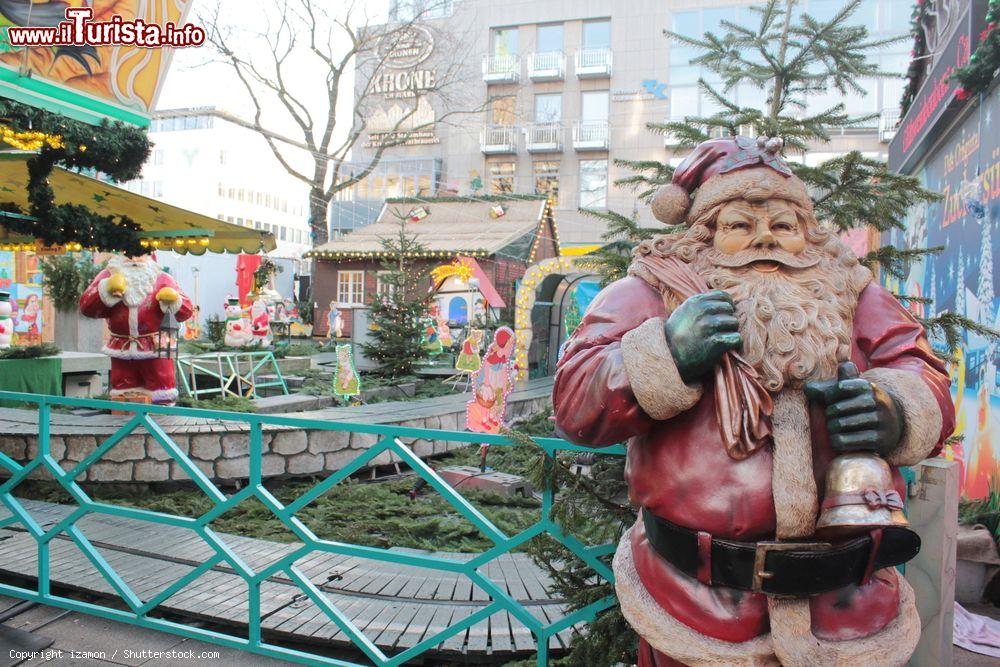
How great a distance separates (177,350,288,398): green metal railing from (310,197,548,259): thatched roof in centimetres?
1006

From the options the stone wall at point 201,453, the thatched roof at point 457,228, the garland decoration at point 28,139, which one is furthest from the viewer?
the thatched roof at point 457,228

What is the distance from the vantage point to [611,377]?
5.43 ft

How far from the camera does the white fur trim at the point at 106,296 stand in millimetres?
6597

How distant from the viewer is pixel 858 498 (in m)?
1.51

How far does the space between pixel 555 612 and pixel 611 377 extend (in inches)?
89.5

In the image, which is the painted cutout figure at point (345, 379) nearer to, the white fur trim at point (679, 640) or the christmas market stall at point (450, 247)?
the white fur trim at point (679, 640)

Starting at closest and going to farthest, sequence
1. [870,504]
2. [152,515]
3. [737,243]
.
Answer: [870,504]
[737,243]
[152,515]

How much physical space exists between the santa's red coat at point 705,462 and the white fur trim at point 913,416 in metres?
0.01

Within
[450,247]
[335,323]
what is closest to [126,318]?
[450,247]

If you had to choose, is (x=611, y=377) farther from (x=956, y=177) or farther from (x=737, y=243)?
(x=956, y=177)

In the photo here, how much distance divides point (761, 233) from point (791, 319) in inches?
10.1

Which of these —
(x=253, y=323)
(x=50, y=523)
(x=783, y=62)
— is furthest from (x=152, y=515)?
(x=253, y=323)

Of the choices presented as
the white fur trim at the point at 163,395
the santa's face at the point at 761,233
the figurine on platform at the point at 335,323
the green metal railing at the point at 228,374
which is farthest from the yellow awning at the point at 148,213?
the figurine on platform at the point at 335,323

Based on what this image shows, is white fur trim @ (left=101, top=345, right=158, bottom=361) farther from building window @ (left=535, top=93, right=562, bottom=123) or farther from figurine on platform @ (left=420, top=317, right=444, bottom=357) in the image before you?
building window @ (left=535, top=93, right=562, bottom=123)
